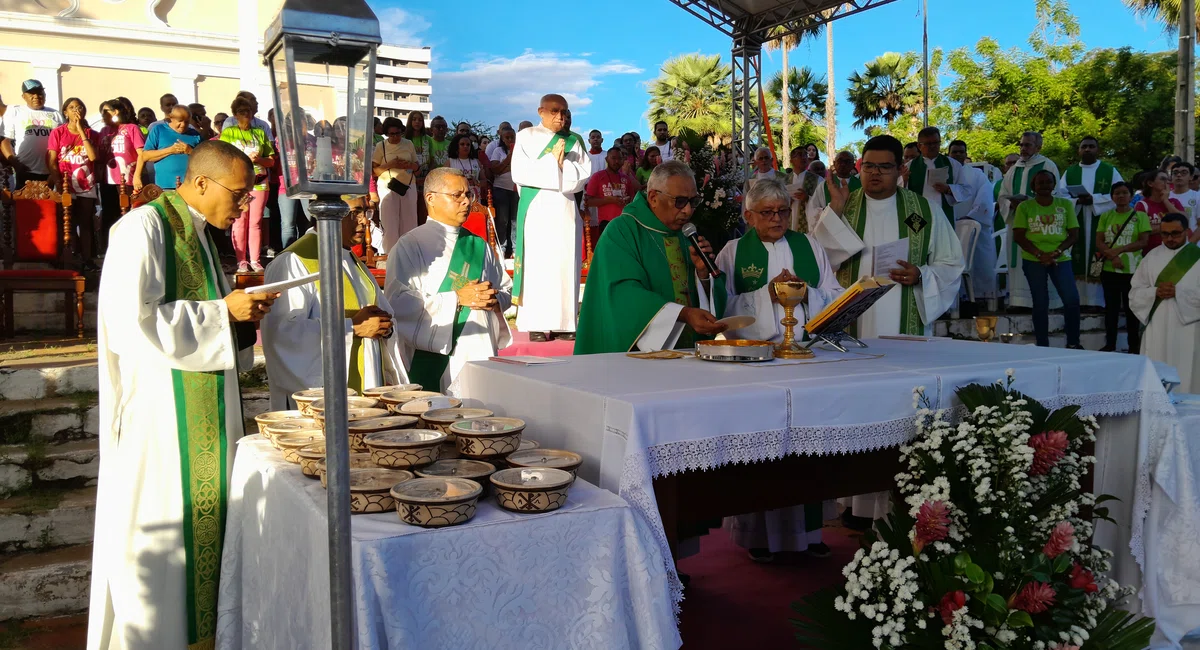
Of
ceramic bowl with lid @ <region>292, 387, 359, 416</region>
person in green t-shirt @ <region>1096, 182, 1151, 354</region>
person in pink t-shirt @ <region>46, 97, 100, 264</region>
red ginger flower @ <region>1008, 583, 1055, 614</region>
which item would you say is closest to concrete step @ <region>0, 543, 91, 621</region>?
ceramic bowl with lid @ <region>292, 387, 359, 416</region>

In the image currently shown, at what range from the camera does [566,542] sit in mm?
2283

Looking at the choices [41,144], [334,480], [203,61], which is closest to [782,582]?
[334,480]

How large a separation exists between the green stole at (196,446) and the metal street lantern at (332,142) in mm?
1901

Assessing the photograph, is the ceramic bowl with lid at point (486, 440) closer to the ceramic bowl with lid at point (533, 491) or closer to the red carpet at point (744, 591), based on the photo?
the ceramic bowl with lid at point (533, 491)

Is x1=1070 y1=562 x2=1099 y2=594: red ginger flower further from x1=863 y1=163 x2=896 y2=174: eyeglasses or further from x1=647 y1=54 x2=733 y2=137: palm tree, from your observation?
x1=647 y1=54 x2=733 y2=137: palm tree

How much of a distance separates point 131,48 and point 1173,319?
53.9 feet

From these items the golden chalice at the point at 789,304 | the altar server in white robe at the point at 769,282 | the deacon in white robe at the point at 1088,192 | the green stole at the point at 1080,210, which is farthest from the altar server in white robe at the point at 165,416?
the green stole at the point at 1080,210

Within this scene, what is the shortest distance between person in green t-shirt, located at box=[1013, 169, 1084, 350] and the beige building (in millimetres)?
10580

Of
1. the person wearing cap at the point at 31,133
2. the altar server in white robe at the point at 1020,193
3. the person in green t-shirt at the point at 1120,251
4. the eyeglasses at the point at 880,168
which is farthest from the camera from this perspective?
the altar server in white robe at the point at 1020,193

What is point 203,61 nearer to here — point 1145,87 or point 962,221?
point 962,221

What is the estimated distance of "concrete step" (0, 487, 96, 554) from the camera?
4.63m

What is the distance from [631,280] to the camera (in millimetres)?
4258

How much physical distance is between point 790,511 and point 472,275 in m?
2.23

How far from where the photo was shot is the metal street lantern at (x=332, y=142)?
165 centimetres
